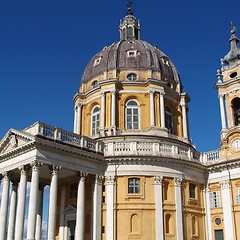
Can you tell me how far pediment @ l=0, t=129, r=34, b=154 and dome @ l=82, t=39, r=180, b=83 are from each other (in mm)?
12915

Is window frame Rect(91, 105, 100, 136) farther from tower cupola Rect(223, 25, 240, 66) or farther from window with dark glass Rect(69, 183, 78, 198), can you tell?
tower cupola Rect(223, 25, 240, 66)

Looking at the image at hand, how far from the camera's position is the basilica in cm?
2667

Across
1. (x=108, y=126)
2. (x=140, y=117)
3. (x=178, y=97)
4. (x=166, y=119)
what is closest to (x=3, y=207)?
(x=108, y=126)

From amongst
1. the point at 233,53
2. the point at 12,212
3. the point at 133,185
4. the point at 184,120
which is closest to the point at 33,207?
the point at 12,212

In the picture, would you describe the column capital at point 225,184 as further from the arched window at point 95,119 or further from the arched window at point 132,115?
the arched window at point 95,119

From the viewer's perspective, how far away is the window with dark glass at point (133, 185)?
95.5ft

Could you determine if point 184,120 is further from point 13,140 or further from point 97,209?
point 13,140

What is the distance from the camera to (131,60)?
38094mm

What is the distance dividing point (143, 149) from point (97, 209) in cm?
553

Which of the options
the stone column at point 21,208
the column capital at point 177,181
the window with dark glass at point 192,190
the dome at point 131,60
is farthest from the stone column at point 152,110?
the stone column at point 21,208

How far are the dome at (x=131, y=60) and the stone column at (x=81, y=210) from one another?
13.1 metres

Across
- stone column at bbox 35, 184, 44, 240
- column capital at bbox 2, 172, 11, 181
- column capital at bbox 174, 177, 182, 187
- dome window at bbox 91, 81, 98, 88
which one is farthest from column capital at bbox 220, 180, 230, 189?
column capital at bbox 2, 172, 11, 181

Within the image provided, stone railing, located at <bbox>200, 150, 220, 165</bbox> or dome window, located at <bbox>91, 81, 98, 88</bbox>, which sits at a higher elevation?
dome window, located at <bbox>91, 81, 98, 88</bbox>

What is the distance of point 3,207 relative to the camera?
2720 centimetres
